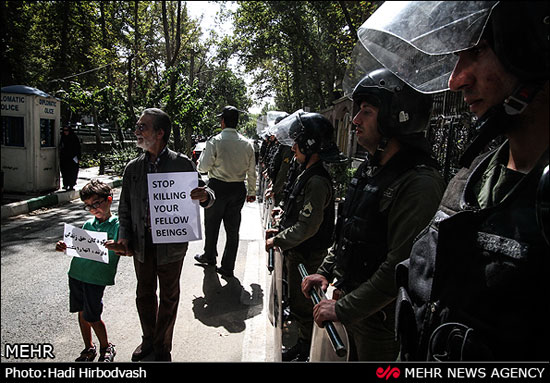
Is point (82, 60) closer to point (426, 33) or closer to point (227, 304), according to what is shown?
point (227, 304)

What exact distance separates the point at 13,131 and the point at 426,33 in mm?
11205

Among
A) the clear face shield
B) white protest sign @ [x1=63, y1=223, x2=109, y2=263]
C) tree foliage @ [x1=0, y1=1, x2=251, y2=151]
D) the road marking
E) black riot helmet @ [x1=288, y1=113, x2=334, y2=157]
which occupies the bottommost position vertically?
the road marking

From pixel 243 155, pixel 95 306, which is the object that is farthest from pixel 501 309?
pixel 243 155

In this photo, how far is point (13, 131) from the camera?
31.7 feet

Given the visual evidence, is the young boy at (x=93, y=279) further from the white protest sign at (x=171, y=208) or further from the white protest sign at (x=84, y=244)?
the white protest sign at (x=171, y=208)

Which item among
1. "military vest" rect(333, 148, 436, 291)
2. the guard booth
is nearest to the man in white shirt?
"military vest" rect(333, 148, 436, 291)

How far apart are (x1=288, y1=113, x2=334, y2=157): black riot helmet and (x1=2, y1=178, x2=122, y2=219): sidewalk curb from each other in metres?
6.25

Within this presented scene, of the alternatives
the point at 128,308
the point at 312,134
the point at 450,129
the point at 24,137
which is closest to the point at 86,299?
the point at 128,308

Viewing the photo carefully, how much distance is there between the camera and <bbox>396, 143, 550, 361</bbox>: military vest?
2.98 ft

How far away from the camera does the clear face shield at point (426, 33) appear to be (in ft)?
3.75

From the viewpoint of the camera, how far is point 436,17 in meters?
1.21
